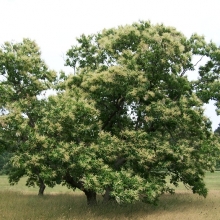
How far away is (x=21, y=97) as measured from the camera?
2058cm

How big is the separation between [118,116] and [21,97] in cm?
647

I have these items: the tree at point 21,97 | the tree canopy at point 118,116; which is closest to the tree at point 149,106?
the tree canopy at point 118,116

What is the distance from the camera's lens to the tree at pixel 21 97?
1756cm

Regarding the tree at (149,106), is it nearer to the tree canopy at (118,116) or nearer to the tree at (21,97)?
the tree canopy at (118,116)

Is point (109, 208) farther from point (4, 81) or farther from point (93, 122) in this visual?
point (4, 81)

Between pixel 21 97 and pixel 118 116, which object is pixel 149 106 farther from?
pixel 21 97

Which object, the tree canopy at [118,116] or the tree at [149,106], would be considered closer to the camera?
the tree canopy at [118,116]

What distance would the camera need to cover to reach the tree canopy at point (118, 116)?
1722cm

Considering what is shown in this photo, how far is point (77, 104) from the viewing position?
1722 cm

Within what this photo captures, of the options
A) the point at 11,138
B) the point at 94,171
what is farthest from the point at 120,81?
the point at 11,138

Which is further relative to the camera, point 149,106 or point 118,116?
point 118,116

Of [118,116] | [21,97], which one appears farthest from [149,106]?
[21,97]

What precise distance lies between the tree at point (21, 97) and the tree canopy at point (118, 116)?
0.06 metres

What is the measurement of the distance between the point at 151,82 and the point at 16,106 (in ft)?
27.7
